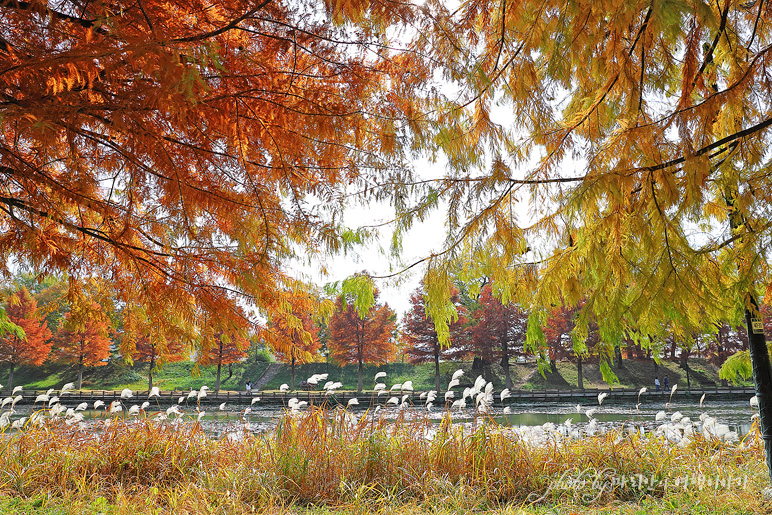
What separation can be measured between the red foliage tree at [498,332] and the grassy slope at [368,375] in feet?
9.37

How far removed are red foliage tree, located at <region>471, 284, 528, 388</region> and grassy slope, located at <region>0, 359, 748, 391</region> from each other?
9.37 feet

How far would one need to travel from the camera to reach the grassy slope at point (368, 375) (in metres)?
31.8

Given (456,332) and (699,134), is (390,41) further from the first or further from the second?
(456,332)

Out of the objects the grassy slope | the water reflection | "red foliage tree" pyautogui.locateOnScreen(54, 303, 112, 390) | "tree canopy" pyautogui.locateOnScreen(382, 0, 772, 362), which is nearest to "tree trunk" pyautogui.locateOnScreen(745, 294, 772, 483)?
"tree canopy" pyautogui.locateOnScreen(382, 0, 772, 362)

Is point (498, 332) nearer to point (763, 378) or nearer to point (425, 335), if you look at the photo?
point (425, 335)

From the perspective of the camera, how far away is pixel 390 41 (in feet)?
10.8

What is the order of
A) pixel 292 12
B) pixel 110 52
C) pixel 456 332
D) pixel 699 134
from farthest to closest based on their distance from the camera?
1. pixel 456 332
2. pixel 292 12
3. pixel 699 134
4. pixel 110 52

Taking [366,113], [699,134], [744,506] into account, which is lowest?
[744,506]

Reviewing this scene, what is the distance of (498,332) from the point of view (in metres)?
30.2

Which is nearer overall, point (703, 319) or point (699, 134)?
point (699, 134)

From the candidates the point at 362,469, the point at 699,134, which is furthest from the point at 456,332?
the point at 699,134

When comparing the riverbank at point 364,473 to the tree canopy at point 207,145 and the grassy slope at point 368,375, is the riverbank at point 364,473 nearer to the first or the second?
the tree canopy at point 207,145

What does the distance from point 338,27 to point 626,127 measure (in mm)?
1979

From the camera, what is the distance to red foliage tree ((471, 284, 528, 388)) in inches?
1176
